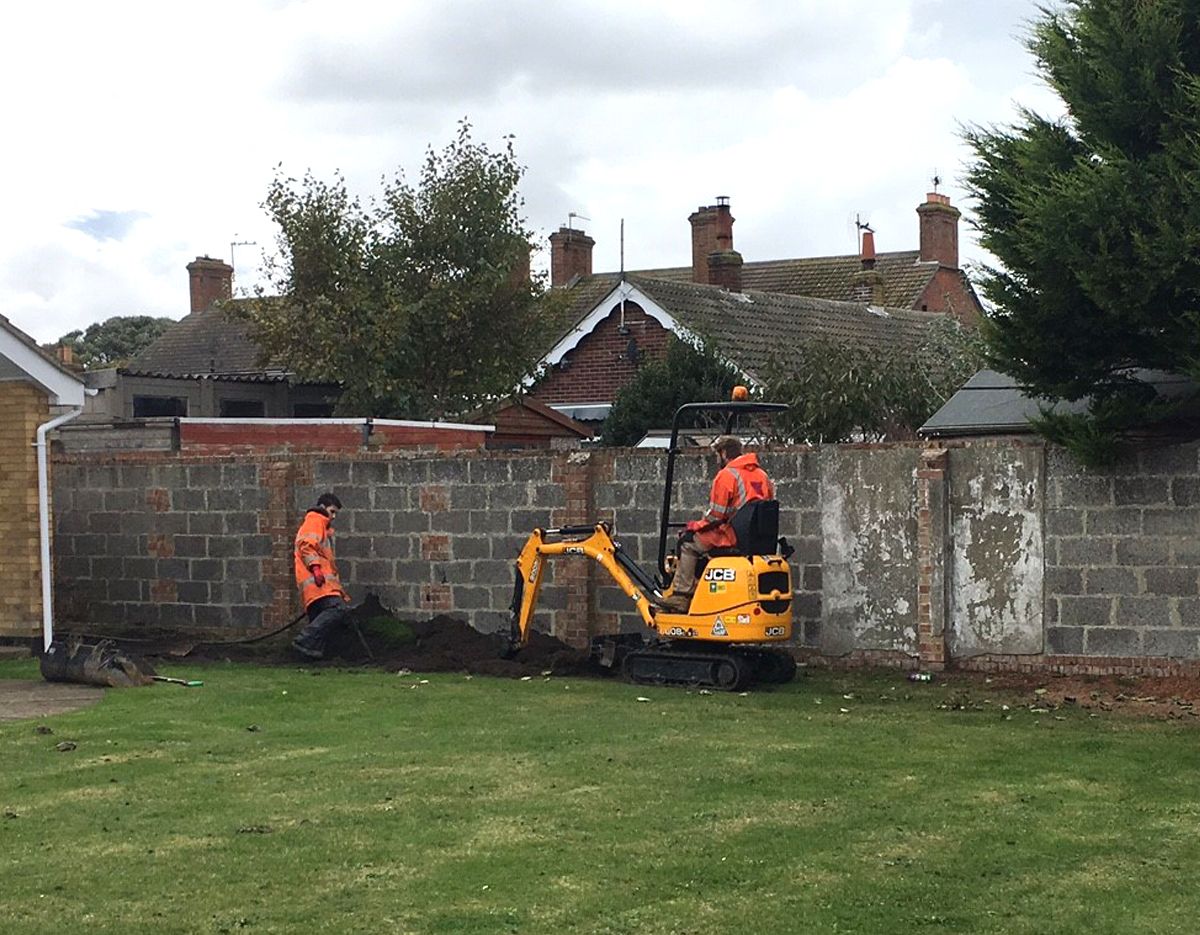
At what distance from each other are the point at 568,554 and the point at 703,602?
188 cm

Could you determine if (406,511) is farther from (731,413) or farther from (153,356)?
(153,356)

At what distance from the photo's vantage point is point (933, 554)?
1415 centimetres

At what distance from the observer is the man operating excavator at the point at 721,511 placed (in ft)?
43.8

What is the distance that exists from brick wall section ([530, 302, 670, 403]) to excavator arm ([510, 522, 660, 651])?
16.0 meters

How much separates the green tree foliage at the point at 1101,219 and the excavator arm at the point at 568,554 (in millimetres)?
3541

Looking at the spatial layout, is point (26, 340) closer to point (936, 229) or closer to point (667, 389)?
point (667, 389)

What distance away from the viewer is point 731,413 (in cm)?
1418

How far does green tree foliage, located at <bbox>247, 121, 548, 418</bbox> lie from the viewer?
26.1m

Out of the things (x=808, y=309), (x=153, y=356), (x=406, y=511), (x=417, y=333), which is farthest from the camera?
(x=153, y=356)

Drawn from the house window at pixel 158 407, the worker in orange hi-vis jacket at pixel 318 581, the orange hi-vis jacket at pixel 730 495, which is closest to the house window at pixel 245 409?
the house window at pixel 158 407

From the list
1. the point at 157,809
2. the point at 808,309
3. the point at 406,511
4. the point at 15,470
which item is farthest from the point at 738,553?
the point at 808,309

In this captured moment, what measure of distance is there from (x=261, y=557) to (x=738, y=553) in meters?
6.40

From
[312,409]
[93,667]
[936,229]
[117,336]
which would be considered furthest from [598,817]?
[117,336]

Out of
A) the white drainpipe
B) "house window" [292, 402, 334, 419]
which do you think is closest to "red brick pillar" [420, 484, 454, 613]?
the white drainpipe
